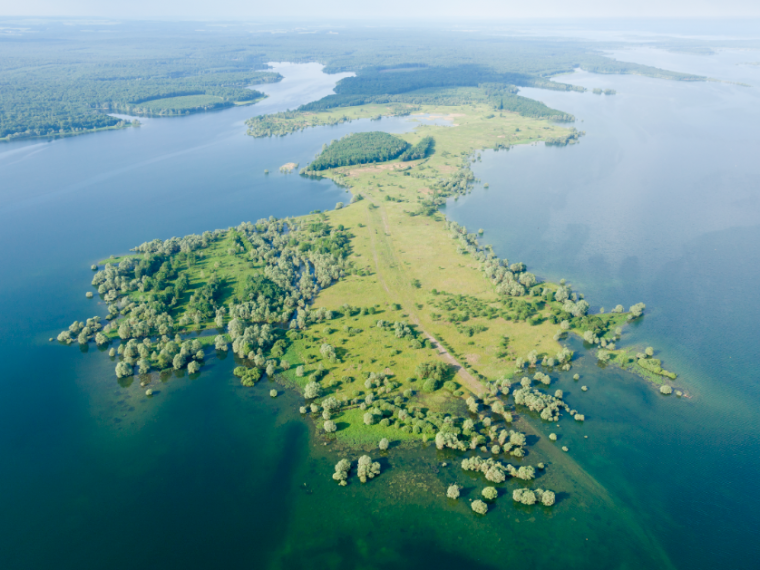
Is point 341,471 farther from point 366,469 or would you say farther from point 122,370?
point 122,370

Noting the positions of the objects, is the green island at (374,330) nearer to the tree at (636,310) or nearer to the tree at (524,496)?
the tree at (524,496)

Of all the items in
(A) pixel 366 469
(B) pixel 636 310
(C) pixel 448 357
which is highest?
(B) pixel 636 310

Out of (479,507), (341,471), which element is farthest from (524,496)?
(341,471)

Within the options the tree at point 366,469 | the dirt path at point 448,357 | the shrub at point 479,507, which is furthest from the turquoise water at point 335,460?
the dirt path at point 448,357

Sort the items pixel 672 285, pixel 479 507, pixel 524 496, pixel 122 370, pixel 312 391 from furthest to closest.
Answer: pixel 672 285
pixel 122 370
pixel 312 391
pixel 524 496
pixel 479 507

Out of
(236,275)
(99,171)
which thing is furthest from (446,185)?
(99,171)

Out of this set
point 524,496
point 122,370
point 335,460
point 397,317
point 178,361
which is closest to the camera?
point 524,496

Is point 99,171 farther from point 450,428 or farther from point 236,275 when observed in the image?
point 450,428
